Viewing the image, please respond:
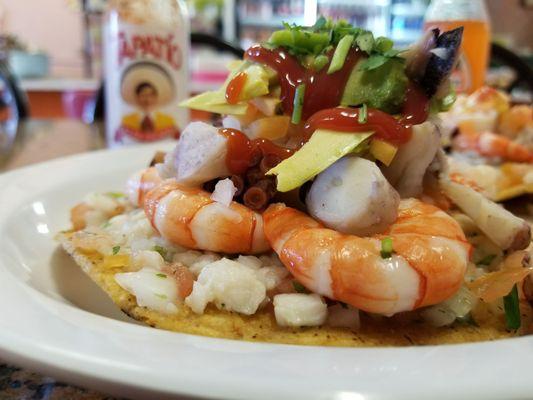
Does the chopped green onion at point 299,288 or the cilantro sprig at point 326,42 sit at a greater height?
the cilantro sprig at point 326,42

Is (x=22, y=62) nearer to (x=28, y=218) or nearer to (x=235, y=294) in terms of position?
(x=28, y=218)

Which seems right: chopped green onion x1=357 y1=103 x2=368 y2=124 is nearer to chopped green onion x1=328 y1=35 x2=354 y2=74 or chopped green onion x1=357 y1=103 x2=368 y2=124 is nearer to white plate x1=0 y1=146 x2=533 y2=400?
chopped green onion x1=328 y1=35 x2=354 y2=74

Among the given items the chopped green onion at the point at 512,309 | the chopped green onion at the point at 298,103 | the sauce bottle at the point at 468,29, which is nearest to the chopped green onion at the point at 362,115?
the chopped green onion at the point at 298,103

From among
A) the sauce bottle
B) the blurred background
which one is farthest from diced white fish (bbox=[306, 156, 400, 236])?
the blurred background

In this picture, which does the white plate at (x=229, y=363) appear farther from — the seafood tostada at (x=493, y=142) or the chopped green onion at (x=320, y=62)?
the seafood tostada at (x=493, y=142)

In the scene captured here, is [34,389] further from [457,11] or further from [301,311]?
[457,11]
